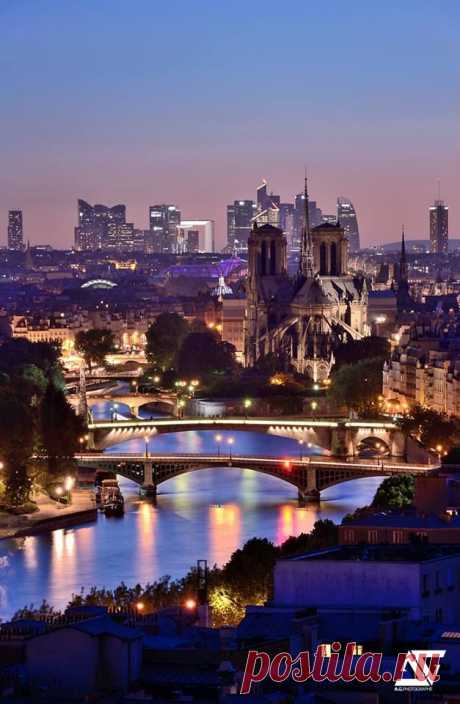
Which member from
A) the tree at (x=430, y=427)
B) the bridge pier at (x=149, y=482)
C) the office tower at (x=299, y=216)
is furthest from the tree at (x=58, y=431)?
the office tower at (x=299, y=216)

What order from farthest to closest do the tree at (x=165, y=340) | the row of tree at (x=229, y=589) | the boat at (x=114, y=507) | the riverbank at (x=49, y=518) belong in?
the tree at (x=165, y=340), the boat at (x=114, y=507), the riverbank at (x=49, y=518), the row of tree at (x=229, y=589)

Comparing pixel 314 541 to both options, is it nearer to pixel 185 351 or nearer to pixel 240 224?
pixel 185 351

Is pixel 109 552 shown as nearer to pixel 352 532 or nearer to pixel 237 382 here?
pixel 352 532

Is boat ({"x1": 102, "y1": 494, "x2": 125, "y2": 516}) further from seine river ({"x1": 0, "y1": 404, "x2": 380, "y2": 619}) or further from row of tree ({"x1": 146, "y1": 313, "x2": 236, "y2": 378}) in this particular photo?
row of tree ({"x1": 146, "y1": 313, "x2": 236, "y2": 378})

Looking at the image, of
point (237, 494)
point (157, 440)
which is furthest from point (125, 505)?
→ point (157, 440)

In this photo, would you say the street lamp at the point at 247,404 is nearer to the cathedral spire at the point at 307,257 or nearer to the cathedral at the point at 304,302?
the cathedral at the point at 304,302

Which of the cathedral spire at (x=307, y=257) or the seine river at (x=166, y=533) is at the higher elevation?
the cathedral spire at (x=307, y=257)
